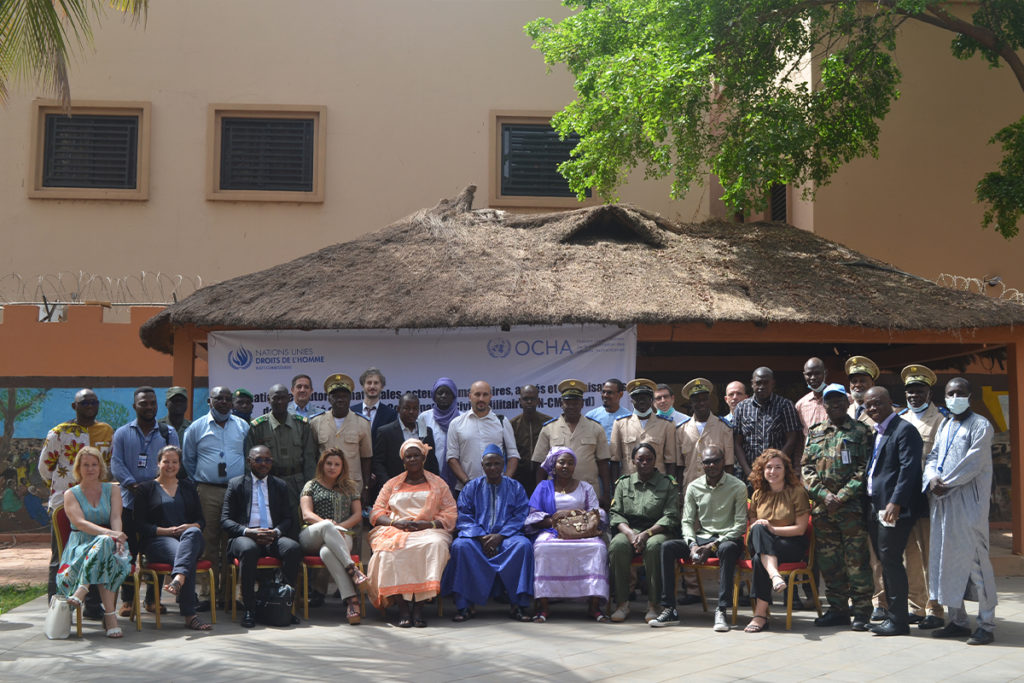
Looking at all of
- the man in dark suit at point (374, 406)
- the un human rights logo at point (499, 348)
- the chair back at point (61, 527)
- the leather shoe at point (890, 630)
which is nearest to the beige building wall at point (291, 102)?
the un human rights logo at point (499, 348)

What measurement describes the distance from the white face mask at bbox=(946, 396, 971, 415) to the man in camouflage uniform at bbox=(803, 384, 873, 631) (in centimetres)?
68

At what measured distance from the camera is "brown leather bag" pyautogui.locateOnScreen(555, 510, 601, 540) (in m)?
8.13

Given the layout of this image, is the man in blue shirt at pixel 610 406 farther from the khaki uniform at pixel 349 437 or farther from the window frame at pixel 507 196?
the window frame at pixel 507 196

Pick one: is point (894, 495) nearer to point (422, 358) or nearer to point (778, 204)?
point (422, 358)

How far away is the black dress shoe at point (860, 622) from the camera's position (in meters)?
7.37

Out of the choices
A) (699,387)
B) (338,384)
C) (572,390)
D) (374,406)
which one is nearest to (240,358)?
(374,406)

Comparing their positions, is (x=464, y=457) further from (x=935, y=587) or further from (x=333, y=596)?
(x=935, y=587)

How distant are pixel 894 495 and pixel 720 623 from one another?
1538 millimetres

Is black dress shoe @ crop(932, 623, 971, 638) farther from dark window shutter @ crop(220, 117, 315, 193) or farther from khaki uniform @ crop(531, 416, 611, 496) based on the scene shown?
dark window shutter @ crop(220, 117, 315, 193)

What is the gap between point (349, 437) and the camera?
8.90 metres

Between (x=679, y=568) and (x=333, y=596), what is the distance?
Result: 321 centimetres

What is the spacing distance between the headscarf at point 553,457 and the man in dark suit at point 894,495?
2.31 metres

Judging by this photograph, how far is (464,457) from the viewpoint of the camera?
8.88 meters

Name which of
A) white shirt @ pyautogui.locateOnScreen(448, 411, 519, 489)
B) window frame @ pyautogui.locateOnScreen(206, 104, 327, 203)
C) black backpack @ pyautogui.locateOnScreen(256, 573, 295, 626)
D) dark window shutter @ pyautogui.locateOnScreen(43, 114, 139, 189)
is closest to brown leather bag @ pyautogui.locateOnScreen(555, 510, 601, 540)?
white shirt @ pyautogui.locateOnScreen(448, 411, 519, 489)
